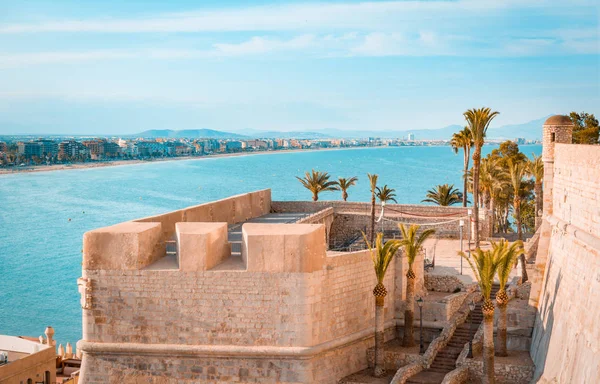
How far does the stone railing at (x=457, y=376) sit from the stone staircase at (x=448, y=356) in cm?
37

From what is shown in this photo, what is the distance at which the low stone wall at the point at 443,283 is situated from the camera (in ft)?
61.7

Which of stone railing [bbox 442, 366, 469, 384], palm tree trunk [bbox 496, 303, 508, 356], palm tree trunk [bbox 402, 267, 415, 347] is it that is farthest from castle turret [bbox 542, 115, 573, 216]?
stone railing [bbox 442, 366, 469, 384]

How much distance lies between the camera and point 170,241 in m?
14.8

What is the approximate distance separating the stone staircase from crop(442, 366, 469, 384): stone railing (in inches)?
14.7

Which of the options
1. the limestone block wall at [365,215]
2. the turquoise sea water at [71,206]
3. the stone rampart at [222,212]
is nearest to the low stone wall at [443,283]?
the stone rampart at [222,212]

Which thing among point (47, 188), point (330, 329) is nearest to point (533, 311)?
point (330, 329)

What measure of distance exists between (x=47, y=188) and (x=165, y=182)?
22281 mm

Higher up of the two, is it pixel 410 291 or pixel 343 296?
pixel 343 296

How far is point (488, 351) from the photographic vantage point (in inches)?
535

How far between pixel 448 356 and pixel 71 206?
76362 mm

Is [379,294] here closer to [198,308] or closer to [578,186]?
[198,308]

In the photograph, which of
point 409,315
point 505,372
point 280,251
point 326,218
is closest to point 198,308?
point 280,251

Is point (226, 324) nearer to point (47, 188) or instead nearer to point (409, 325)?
point (409, 325)

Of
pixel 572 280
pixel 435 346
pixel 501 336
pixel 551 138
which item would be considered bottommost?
pixel 435 346
